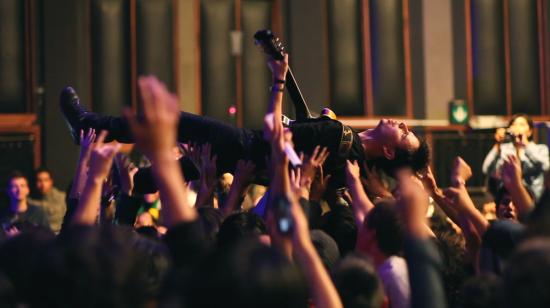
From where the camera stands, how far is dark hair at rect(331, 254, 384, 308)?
2621 mm

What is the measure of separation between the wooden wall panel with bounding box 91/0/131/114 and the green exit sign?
4.32 meters

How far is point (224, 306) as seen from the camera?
202cm

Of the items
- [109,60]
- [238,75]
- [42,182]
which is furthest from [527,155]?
[109,60]

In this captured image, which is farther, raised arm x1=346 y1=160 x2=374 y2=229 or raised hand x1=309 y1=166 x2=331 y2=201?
raised hand x1=309 y1=166 x2=331 y2=201

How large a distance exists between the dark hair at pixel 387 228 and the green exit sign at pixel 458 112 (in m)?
9.05

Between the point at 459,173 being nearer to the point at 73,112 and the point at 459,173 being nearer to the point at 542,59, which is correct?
the point at 73,112

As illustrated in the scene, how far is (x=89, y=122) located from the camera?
4.99 meters

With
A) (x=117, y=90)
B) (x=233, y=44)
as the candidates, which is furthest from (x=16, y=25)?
(x=233, y=44)

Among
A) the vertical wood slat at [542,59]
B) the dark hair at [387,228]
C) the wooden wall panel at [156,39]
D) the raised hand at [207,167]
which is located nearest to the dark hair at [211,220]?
the dark hair at [387,228]

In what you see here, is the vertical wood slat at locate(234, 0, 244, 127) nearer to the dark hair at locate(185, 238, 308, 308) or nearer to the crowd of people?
the crowd of people

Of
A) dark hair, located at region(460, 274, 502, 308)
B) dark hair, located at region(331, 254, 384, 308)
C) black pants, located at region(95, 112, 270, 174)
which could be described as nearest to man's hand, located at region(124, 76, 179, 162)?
dark hair, located at region(331, 254, 384, 308)

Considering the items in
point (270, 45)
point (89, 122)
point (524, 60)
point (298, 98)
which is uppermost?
point (524, 60)

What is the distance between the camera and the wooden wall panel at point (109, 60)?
11.5m

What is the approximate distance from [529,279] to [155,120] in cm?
105
